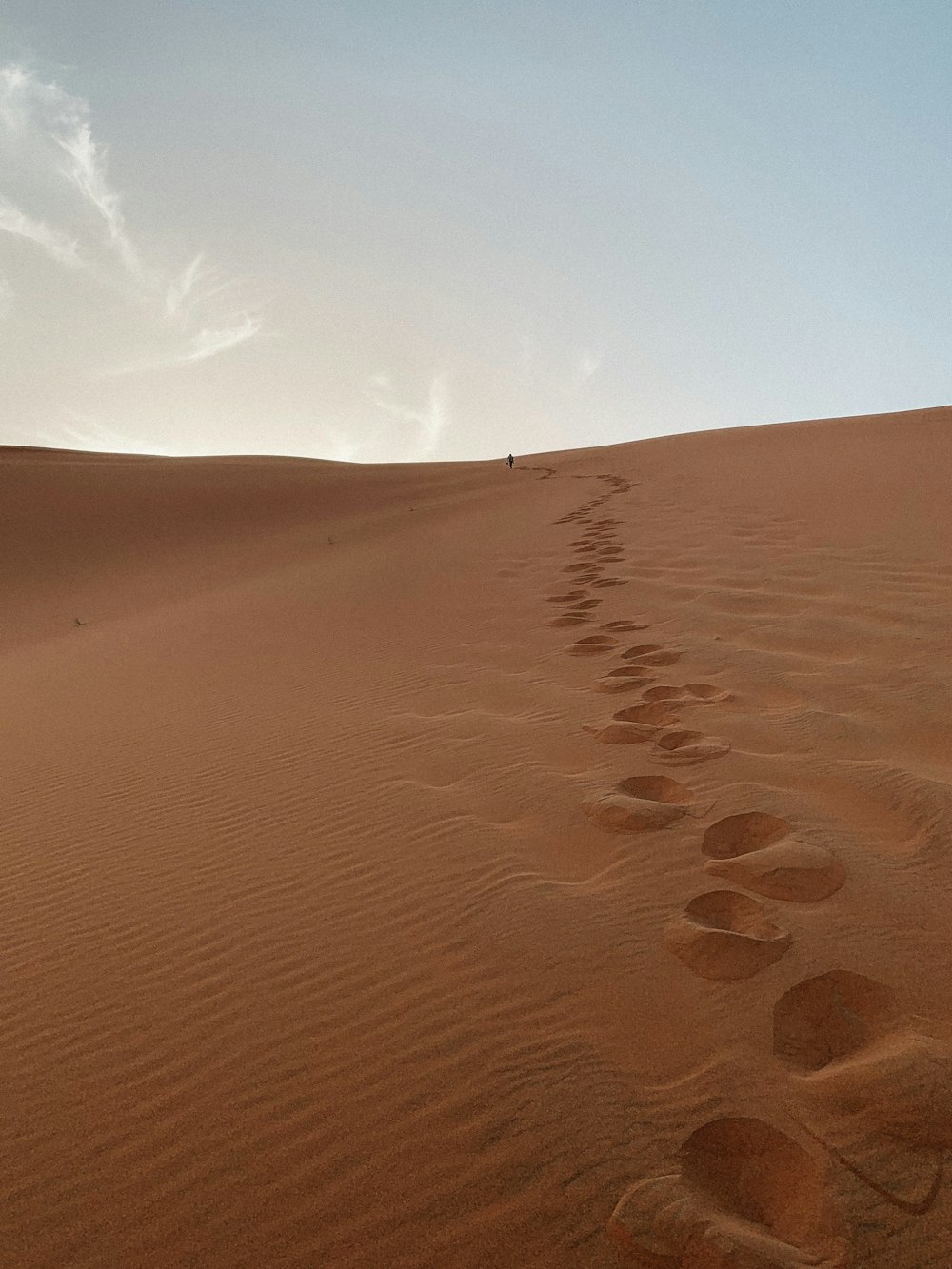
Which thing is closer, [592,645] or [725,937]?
[725,937]

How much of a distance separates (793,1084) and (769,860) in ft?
3.04

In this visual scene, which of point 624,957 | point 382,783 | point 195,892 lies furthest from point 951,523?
point 195,892

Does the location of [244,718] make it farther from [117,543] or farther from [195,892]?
[117,543]

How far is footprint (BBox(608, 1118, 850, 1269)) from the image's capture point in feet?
4.60

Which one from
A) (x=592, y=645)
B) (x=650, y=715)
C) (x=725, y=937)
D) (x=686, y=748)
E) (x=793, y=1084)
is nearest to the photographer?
(x=793, y=1084)

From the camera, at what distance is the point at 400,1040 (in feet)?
6.63

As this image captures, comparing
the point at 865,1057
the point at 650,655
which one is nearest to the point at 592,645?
the point at 650,655

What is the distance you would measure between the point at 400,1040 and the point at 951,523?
8.64 meters

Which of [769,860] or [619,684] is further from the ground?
[619,684]

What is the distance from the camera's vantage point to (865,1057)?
5.87 ft

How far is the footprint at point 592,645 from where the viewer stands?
559 centimetres

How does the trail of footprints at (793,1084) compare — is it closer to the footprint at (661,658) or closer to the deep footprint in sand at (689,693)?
the deep footprint in sand at (689,693)

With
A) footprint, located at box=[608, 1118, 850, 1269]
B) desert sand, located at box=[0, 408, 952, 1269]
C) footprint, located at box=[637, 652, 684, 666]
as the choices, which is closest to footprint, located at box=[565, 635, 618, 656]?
desert sand, located at box=[0, 408, 952, 1269]

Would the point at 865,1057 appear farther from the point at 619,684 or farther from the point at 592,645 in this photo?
the point at 592,645
